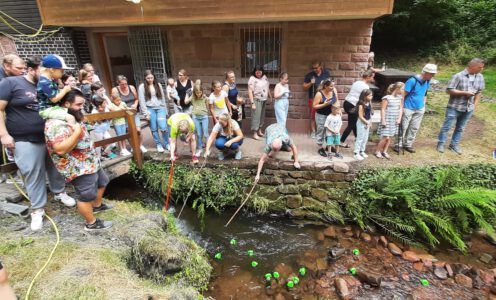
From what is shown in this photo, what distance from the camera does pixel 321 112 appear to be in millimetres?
5941

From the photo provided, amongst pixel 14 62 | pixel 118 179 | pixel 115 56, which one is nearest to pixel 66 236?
pixel 14 62

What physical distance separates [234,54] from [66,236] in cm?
514

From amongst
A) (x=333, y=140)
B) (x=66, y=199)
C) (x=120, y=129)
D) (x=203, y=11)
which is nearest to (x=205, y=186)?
(x=120, y=129)

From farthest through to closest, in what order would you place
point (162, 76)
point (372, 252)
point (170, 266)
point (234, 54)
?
point (162, 76)
point (234, 54)
point (372, 252)
point (170, 266)

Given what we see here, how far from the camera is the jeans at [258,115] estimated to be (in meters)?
6.47

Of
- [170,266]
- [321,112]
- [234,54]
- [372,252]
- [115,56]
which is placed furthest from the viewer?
[115,56]

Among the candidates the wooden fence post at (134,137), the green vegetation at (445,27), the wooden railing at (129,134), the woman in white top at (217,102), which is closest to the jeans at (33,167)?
the wooden railing at (129,134)

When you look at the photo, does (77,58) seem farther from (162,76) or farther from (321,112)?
(321,112)

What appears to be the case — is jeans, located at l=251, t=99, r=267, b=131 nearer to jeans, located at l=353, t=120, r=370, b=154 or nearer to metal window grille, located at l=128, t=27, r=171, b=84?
jeans, located at l=353, t=120, r=370, b=154

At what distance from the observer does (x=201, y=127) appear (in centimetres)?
597

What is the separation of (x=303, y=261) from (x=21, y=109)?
436 centimetres

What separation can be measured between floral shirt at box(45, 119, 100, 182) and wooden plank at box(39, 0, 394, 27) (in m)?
3.35

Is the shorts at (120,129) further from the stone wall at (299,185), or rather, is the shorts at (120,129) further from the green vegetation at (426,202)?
the green vegetation at (426,202)

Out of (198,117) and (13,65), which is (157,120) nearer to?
(198,117)
